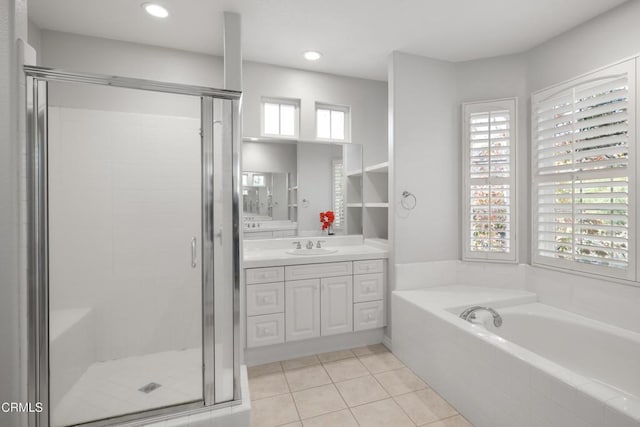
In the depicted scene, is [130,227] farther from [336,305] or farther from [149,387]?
[336,305]

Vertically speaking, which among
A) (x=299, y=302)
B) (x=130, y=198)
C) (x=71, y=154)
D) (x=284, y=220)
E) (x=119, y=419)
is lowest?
(x=119, y=419)

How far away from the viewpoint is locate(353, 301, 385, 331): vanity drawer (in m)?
2.65

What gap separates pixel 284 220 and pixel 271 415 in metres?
1.60

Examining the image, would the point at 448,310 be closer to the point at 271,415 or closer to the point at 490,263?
the point at 490,263

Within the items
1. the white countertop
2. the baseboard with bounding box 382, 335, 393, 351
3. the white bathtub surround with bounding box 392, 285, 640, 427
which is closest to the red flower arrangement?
the white countertop

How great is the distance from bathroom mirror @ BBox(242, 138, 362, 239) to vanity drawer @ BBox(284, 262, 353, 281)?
1.85 ft

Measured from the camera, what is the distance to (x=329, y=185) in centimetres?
310

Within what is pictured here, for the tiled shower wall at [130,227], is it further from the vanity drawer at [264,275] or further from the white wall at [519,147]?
the white wall at [519,147]

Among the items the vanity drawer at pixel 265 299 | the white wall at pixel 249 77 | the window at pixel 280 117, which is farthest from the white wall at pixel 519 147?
the vanity drawer at pixel 265 299

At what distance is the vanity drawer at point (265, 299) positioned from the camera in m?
2.34

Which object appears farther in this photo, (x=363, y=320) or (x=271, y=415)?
(x=363, y=320)

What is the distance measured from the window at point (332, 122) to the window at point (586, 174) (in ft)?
5.38

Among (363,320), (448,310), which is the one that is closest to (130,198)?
(363,320)

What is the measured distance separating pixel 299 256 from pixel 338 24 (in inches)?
70.8
